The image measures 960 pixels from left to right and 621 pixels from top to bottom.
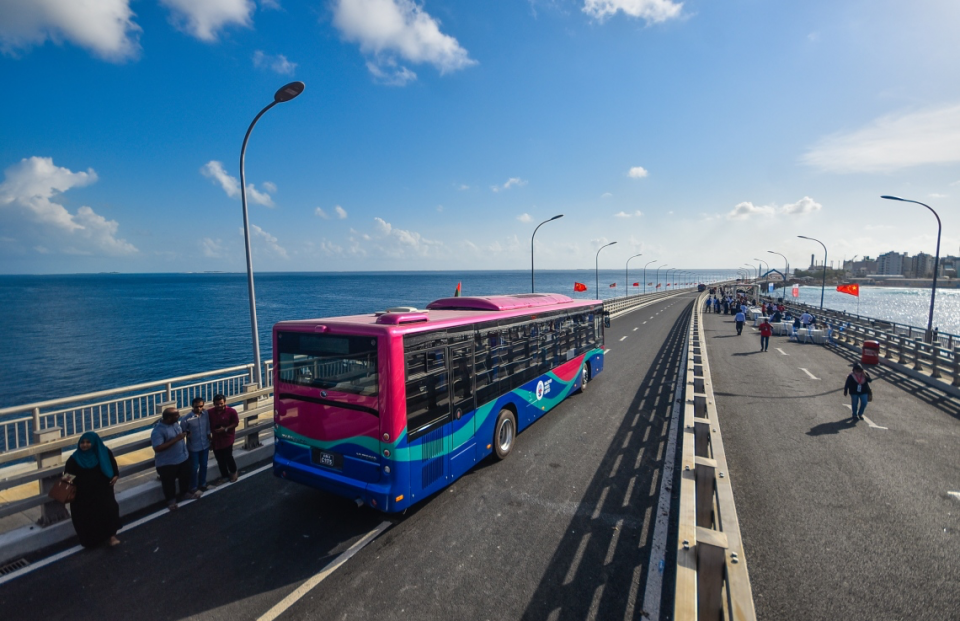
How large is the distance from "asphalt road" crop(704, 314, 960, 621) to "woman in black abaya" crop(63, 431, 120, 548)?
796 cm

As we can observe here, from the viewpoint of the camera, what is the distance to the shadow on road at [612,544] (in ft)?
15.3

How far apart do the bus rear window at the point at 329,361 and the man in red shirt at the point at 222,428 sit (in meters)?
1.37

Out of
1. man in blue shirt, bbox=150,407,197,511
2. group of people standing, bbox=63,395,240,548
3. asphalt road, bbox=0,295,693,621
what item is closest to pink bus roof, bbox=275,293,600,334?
group of people standing, bbox=63,395,240,548

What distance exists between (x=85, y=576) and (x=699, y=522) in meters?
7.50

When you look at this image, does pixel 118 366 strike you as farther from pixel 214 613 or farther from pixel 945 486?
pixel 945 486

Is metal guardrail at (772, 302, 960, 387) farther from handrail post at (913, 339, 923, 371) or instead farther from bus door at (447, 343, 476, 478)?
bus door at (447, 343, 476, 478)

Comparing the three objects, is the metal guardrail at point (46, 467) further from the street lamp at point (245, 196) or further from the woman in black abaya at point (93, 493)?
the street lamp at point (245, 196)

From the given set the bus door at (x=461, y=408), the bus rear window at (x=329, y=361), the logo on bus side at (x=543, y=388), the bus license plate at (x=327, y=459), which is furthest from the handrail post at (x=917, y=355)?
the bus license plate at (x=327, y=459)

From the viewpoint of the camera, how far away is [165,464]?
21.8ft

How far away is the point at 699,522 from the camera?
5.44m

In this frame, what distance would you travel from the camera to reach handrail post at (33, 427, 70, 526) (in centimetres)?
590

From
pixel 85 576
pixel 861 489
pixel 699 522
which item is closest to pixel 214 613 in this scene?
pixel 85 576

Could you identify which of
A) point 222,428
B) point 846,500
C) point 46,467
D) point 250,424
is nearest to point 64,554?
point 46,467

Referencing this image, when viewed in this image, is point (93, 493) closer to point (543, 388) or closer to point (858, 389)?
point (543, 388)
